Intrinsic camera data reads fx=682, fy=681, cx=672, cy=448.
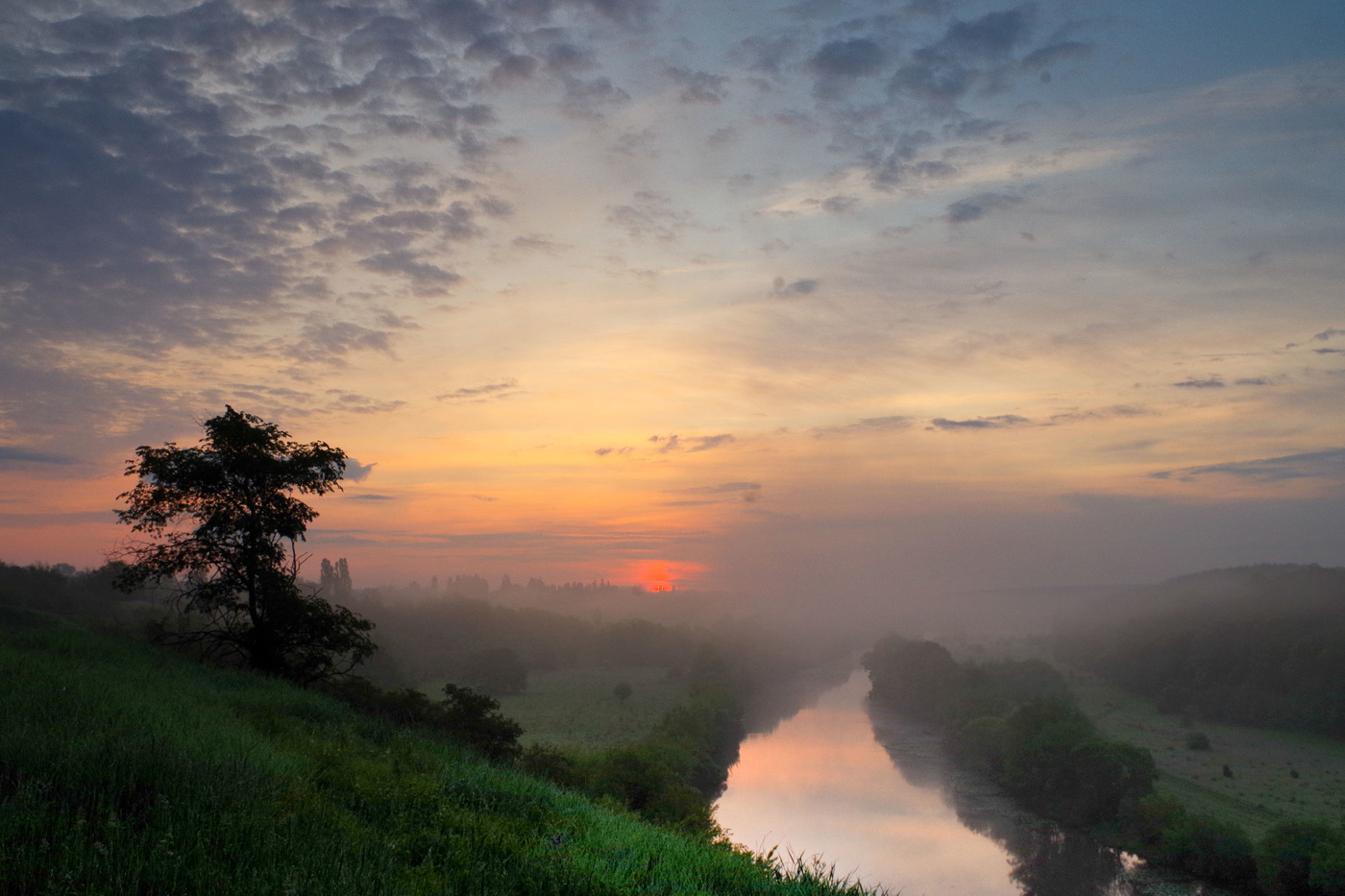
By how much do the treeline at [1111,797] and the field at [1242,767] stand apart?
→ 7715 millimetres

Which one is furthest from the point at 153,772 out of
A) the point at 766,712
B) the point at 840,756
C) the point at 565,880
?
the point at 766,712

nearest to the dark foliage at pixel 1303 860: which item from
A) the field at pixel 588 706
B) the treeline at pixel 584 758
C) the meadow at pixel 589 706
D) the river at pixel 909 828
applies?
the river at pixel 909 828

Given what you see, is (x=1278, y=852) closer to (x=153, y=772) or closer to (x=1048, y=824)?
(x=1048, y=824)

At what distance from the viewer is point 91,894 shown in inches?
231

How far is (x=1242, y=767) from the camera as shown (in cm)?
7981

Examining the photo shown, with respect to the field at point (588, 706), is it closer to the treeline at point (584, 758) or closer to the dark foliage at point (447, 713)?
the treeline at point (584, 758)

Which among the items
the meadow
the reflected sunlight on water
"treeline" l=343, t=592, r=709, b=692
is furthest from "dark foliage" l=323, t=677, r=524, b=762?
"treeline" l=343, t=592, r=709, b=692

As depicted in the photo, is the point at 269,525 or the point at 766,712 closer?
the point at 269,525

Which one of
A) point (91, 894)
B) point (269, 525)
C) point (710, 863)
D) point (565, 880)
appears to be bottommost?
point (710, 863)

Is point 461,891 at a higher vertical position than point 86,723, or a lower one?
lower

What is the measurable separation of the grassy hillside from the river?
25.3 m

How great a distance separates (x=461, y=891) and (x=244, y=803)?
3.05 m

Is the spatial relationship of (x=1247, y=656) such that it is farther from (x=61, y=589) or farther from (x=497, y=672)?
(x=61, y=589)

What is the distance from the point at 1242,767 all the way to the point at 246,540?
343 feet
